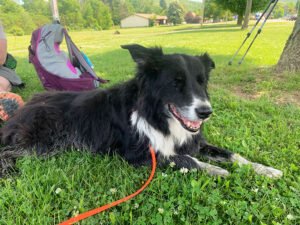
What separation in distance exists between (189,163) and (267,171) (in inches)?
32.1

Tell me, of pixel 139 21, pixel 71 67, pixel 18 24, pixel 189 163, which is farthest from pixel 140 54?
pixel 139 21

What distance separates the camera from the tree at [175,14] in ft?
288

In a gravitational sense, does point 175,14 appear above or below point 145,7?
below

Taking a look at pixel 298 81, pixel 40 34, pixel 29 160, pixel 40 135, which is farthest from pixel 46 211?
pixel 298 81

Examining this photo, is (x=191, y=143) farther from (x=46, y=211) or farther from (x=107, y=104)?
(x=46, y=211)

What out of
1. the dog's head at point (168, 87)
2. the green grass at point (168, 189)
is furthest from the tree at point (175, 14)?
the dog's head at point (168, 87)

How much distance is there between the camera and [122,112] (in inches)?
118

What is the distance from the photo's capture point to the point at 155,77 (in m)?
2.63

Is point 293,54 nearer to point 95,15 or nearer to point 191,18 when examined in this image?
point 95,15

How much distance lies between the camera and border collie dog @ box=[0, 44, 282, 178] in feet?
8.49

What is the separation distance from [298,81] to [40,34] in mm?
5521

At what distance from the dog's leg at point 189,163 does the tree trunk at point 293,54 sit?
441 centimetres

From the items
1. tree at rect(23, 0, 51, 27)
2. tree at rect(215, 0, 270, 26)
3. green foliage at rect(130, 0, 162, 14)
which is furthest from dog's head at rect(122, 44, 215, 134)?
green foliage at rect(130, 0, 162, 14)

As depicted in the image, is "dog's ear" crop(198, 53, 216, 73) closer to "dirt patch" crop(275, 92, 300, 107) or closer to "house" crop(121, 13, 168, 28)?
"dirt patch" crop(275, 92, 300, 107)
